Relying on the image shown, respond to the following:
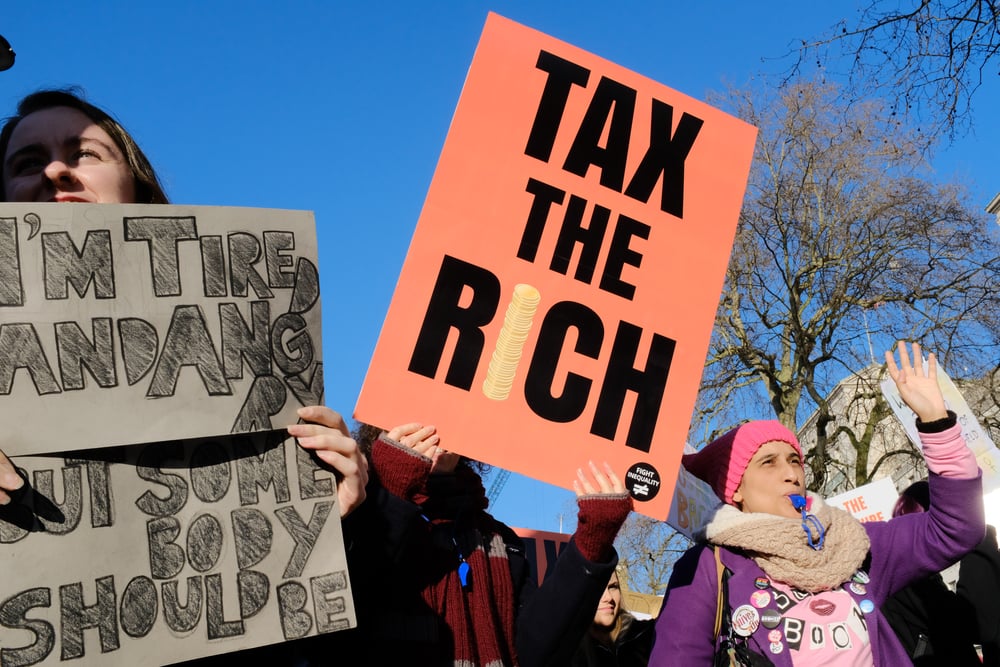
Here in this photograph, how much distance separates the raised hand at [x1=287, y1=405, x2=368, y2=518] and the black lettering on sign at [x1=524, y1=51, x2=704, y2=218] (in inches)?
48.9

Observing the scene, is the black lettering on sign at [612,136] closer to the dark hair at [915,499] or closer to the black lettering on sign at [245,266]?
the black lettering on sign at [245,266]

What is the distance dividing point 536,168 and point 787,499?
143 cm

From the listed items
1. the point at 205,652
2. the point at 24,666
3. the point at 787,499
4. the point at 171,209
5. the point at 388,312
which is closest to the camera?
the point at 24,666

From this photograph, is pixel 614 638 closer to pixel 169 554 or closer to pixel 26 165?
pixel 169 554


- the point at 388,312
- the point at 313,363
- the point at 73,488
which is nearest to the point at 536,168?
the point at 388,312

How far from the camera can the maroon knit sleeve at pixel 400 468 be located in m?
2.56

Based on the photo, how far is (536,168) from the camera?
3023 millimetres

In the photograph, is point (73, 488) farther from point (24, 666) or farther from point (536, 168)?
point (536, 168)

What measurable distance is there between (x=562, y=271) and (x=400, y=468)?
79 cm

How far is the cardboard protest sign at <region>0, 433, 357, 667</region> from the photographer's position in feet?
5.85

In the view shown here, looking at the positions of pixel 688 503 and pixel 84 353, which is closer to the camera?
pixel 84 353

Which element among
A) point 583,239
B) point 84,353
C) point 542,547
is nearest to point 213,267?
point 84,353

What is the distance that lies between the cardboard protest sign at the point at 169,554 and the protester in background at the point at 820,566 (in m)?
1.49

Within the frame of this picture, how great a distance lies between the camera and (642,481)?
2848mm
